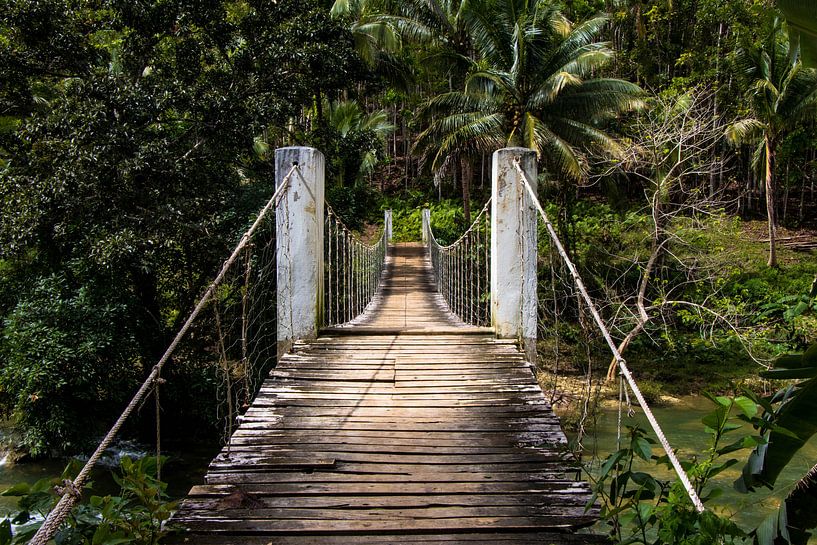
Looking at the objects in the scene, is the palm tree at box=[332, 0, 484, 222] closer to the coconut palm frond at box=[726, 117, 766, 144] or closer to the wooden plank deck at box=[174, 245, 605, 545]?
the coconut palm frond at box=[726, 117, 766, 144]

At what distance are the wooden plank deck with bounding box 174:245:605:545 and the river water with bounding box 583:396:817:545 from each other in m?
3.02

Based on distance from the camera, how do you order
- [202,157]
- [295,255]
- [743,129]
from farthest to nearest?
[743,129]
[202,157]
[295,255]

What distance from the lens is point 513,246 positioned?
378cm

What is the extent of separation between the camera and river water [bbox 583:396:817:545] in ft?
21.7

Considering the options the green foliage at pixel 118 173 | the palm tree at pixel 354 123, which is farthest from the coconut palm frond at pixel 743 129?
the green foliage at pixel 118 173

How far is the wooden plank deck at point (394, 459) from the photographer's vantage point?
1881 millimetres

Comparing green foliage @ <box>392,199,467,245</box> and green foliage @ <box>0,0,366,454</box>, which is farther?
green foliage @ <box>392,199,467,245</box>

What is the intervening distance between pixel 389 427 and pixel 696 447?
750 cm

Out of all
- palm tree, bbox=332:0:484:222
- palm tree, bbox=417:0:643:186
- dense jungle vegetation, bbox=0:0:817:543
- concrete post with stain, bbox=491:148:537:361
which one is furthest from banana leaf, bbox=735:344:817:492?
palm tree, bbox=332:0:484:222

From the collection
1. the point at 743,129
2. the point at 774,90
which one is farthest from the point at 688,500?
the point at 743,129

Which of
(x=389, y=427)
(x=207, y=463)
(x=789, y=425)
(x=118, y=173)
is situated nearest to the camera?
(x=789, y=425)

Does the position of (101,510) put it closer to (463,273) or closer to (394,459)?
(394,459)

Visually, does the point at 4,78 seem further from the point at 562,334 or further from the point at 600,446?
the point at 562,334

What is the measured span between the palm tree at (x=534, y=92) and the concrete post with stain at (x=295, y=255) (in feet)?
26.0
